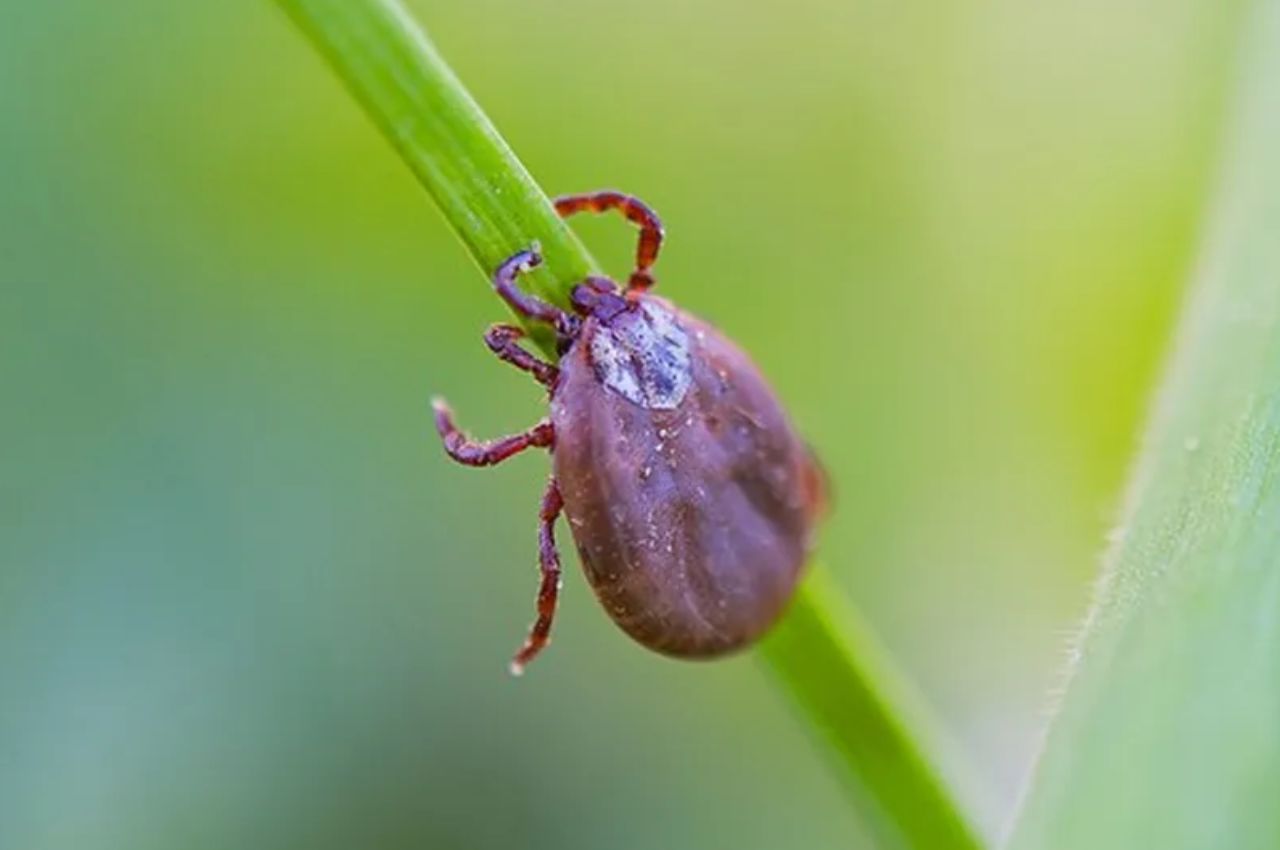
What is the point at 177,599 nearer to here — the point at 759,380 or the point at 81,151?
the point at 81,151

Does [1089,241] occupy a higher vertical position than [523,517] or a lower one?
lower

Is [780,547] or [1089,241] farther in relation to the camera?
[1089,241]

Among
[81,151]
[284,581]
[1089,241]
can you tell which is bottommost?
[1089,241]

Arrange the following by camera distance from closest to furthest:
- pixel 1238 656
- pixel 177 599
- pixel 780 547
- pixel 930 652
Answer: pixel 1238 656, pixel 780 547, pixel 177 599, pixel 930 652

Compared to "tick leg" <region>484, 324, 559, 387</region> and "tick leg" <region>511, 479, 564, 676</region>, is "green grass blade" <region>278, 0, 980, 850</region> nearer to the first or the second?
"tick leg" <region>484, 324, 559, 387</region>

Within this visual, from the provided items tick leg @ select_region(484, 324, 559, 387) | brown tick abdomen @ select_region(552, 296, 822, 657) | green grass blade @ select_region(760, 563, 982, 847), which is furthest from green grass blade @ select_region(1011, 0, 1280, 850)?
tick leg @ select_region(484, 324, 559, 387)

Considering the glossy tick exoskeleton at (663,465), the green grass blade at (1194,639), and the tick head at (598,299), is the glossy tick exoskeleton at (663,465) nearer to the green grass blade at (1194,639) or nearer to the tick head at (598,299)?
the tick head at (598,299)

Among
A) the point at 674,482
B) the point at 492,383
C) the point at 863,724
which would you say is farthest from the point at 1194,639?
the point at 492,383

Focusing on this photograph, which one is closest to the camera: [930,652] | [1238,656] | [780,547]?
[1238,656]

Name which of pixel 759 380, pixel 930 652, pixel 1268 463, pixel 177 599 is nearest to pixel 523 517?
pixel 177 599
